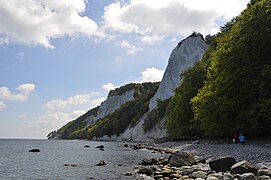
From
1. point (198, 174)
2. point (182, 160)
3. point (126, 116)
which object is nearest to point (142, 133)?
point (126, 116)

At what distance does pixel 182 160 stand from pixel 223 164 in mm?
5753

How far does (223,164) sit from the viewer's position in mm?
21250

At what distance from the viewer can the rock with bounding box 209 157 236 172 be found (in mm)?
21094

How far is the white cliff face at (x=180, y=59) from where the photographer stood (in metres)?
120

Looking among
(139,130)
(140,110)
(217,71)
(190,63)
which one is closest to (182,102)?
(217,71)

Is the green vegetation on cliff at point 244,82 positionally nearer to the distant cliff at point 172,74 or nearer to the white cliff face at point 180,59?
the distant cliff at point 172,74

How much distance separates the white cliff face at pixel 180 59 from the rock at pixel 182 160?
305ft

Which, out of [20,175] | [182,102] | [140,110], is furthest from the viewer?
[140,110]

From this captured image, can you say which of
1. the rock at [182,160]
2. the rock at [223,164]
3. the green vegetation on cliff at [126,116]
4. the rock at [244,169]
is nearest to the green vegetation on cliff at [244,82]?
the rock at [182,160]

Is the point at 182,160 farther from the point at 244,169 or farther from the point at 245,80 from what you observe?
the point at 245,80

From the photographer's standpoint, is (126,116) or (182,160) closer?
(182,160)

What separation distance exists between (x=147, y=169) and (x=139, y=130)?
106 m

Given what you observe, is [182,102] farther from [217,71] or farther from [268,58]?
[268,58]

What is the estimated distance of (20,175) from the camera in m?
28.9
